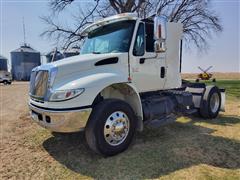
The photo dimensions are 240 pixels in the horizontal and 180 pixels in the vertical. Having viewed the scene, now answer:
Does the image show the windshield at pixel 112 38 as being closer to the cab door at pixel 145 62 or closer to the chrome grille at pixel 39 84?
the cab door at pixel 145 62

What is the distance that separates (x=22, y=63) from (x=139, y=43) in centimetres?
5018

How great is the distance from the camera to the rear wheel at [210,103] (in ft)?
22.3

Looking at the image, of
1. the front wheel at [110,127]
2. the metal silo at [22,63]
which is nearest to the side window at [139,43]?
the front wheel at [110,127]

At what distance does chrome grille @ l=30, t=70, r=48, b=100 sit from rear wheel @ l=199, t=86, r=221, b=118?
4642 mm

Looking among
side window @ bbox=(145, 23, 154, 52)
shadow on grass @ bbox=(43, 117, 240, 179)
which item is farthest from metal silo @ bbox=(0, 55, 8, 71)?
side window @ bbox=(145, 23, 154, 52)

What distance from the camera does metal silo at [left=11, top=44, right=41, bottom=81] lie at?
49812mm

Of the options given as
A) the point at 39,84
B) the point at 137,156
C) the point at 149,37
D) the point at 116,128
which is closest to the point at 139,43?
the point at 149,37

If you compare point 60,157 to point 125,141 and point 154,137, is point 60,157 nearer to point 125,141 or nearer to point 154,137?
point 125,141

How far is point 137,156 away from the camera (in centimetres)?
413

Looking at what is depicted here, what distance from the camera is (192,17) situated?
17.5 meters

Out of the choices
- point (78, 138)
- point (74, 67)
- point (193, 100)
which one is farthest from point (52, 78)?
point (193, 100)

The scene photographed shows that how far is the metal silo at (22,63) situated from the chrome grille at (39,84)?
4810 cm

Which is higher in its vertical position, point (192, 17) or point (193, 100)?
point (192, 17)

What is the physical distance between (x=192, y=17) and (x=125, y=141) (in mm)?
15613
